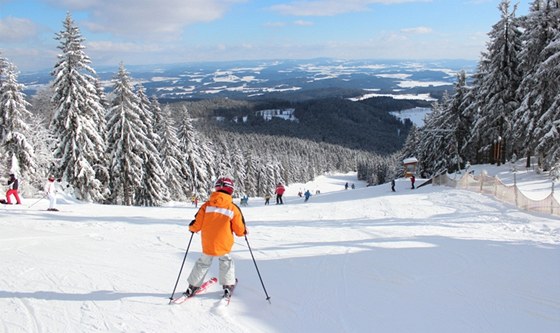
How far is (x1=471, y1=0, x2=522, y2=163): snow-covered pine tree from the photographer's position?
2883 cm

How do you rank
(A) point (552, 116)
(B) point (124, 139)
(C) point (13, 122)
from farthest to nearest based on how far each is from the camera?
(B) point (124, 139) < (C) point (13, 122) < (A) point (552, 116)

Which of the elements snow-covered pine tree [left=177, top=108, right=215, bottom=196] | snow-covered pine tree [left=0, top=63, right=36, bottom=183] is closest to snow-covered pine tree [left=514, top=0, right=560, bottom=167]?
snow-covered pine tree [left=177, top=108, right=215, bottom=196]

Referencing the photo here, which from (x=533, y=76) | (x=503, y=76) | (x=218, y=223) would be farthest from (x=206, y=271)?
(x=503, y=76)

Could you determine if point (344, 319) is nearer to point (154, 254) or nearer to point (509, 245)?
point (154, 254)

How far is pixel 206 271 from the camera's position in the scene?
5.75 meters

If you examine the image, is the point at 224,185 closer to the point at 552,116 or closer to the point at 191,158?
the point at 552,116

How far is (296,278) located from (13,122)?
942 inches

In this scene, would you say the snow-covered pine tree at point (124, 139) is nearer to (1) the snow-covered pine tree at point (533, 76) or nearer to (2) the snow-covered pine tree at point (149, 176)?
(2) the snow-covered pine tree at point (149, 176)

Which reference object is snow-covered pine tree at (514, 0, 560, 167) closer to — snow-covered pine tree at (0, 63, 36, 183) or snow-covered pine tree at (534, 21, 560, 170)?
snow-covered pine tree at (534, 21, 560, 170)

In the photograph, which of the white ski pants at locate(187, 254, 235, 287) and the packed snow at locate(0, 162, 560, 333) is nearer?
the packed snow at locate(0, 162, 560, 333)

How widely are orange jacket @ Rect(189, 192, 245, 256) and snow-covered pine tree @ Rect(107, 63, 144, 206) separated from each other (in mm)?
24021

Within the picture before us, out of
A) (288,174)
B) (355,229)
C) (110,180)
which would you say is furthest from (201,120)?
(355,229)

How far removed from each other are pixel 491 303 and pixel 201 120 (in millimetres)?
192477

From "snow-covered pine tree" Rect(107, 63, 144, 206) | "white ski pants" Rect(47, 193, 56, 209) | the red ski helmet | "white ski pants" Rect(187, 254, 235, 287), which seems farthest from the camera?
Answer: "snow-covered pine tree" Rect(107, 63, 144, 206)
